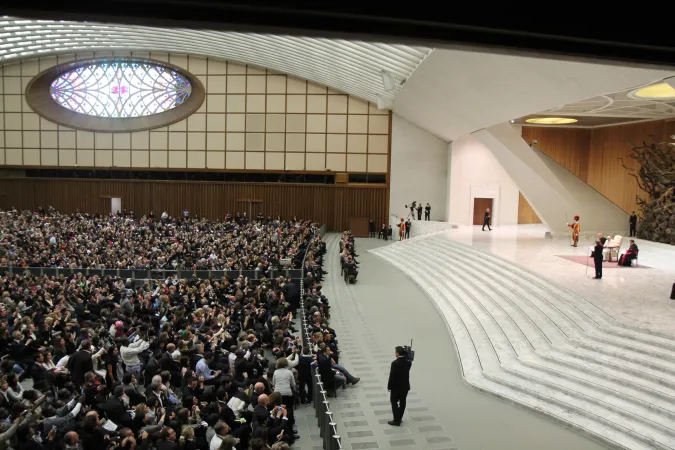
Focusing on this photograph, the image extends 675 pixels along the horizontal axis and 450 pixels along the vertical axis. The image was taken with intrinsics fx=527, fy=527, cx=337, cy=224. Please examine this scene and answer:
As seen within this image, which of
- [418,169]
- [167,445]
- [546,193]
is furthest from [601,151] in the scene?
[167,445]

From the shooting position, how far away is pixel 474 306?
12305mm

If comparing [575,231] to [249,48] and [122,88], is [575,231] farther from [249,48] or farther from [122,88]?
[122,88]

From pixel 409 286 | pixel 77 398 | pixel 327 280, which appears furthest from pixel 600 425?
pixel 327 280

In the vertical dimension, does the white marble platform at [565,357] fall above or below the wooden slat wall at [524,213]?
below

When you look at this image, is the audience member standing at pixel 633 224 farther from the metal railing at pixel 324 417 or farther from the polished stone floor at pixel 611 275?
the metal railing at pixel 324 417

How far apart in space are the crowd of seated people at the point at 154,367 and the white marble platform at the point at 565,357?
273 cm

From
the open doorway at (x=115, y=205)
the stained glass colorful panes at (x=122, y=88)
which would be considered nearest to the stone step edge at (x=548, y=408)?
the stained glass colorful panes at (x=122, y=88)

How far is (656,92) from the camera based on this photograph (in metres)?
15.6

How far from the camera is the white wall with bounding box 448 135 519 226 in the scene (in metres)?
28.1

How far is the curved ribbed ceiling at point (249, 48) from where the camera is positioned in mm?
20562

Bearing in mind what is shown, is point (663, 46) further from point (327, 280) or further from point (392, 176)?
point (392, 176)

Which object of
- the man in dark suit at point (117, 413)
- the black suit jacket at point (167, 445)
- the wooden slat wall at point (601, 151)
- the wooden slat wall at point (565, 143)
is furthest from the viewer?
the wooden slat wall at point (565, 143)

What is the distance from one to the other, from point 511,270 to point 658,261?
517 centimetres

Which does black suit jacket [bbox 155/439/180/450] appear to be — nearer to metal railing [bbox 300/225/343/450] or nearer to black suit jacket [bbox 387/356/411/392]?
metal railing [bbox 300/225/343/450]
